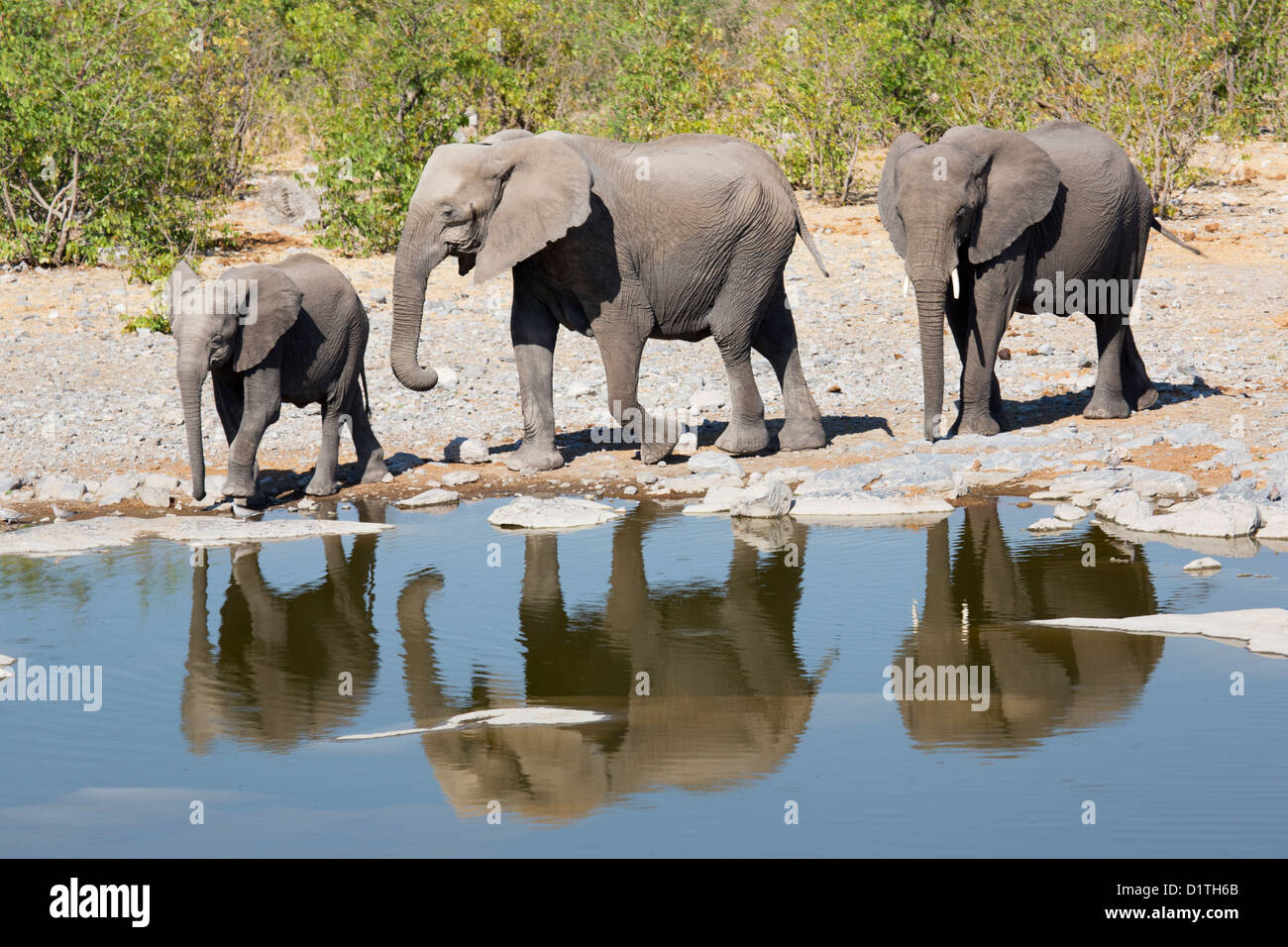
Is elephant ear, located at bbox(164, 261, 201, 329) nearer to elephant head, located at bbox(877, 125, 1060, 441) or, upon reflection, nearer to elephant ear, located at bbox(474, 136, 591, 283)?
elephant ear, located at bbox(474, 136, 591, 283)

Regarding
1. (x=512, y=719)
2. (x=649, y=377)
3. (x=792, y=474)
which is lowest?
(x=512, y=719)

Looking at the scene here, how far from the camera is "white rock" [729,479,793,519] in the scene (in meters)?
9.44

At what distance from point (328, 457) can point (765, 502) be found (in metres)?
3.02

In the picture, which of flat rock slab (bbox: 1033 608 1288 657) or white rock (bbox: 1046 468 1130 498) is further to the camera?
white rock (bbox: 1046 468 1130 498)

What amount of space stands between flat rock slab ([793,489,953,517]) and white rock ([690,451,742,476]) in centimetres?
100

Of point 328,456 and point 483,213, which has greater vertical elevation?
point 483,213

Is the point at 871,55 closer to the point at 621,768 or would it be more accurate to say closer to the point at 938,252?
the point at 938,252

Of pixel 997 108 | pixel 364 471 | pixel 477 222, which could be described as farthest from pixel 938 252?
pixel 997 108

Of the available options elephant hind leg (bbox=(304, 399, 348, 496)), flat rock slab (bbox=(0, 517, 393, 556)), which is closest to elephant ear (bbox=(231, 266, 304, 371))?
elephant hind leg (bbox=(304, 399, 348, 496))

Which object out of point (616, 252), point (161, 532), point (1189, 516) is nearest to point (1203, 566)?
point (1189, 516)

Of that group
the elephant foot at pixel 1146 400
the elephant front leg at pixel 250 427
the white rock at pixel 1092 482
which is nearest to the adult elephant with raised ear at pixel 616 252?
the elephant front leg at pixel 250 427

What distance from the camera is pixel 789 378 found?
444 inches

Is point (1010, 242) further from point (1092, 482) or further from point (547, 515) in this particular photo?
point (547, 515)

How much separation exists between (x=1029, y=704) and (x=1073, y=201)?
602cm
